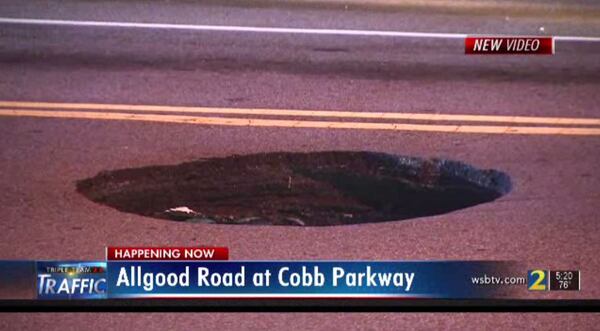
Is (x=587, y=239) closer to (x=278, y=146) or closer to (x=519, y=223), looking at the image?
(x=519, y=223)

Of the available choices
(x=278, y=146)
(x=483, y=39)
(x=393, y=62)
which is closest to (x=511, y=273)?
(x=278, y=146)

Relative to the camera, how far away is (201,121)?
24.8 ft

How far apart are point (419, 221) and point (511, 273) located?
1.36 m

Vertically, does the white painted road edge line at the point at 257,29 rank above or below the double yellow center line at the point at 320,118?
above

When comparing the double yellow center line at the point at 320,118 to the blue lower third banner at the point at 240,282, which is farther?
the double yellow center line at the point at 320,118

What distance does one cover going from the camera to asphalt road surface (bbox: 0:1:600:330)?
5.46 m

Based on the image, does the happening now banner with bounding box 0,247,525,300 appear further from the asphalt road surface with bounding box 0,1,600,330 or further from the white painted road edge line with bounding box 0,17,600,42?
the white painted road edge line with bounding box 0,17,600,42

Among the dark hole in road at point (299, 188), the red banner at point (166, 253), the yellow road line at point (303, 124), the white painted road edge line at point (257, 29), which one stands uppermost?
the white painted road edge line at point (257, 29)

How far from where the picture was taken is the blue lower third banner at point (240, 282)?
4176mm

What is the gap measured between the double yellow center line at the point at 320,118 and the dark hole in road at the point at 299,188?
0.62 metres
